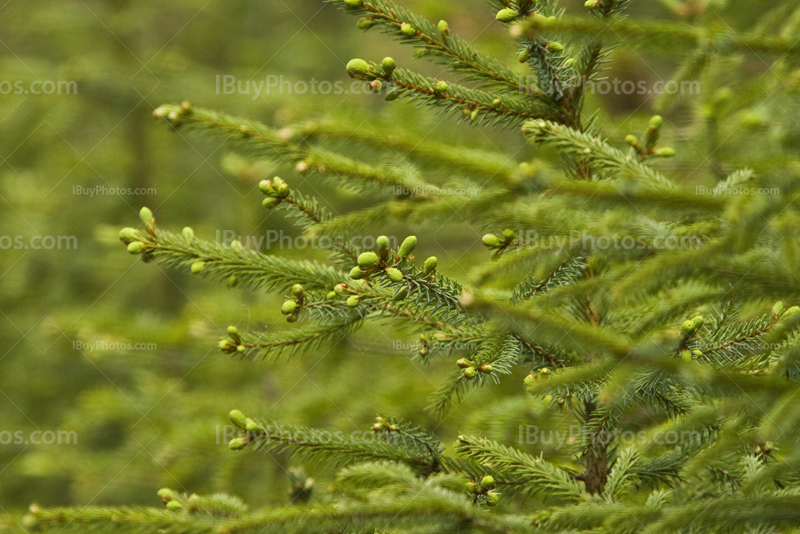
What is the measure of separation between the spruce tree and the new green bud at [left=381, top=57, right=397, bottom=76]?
0.5 inches

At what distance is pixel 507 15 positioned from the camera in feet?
4.73

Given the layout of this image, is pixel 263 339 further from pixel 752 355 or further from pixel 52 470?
pixel 52 470

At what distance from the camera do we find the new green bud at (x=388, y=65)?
1.46 m

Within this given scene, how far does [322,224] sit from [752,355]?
51.7 inches

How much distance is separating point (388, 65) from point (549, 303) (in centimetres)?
75

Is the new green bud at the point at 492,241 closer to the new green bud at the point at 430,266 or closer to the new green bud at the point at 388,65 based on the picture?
the new green bud at the point at 430,266

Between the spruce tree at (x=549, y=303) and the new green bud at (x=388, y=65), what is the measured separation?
0.01 metres

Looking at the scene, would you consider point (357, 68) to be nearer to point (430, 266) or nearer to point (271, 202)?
point (271, 202)

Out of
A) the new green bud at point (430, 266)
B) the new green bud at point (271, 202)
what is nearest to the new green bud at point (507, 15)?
the new green bud at point (430, 266)

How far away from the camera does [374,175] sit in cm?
188

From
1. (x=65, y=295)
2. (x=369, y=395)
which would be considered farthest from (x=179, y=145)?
(x=369, y=395)

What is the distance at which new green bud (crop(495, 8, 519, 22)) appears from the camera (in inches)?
56.6

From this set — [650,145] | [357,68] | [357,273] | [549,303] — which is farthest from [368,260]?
[650,145]

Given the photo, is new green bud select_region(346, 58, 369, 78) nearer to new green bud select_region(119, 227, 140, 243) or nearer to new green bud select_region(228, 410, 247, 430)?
new green bud select_region(119, 227, 140, 243)
